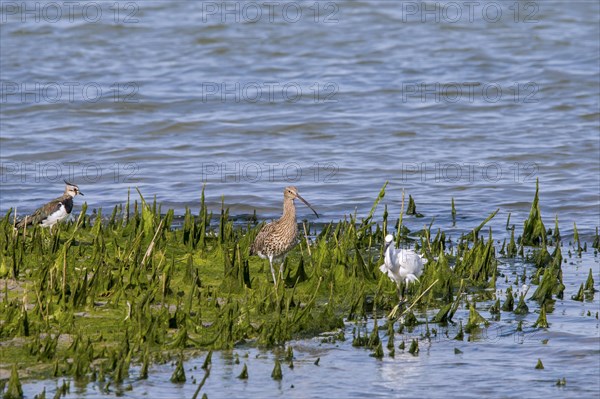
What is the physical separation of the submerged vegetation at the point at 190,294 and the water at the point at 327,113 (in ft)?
1.50

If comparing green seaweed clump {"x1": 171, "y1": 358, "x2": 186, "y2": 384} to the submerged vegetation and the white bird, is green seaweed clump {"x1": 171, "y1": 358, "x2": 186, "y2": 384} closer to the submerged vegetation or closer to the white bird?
the submerged vegetation

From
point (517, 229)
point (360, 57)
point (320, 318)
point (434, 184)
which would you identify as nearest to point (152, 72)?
point (360, 57)

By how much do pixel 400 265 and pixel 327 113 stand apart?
40.2ft

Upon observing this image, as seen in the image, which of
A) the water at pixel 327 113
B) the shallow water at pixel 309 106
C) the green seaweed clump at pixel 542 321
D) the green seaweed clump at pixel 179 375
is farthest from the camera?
the shallow water at pixel 309 106

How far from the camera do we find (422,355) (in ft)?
27.1

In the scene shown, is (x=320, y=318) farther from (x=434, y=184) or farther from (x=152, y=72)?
(x=152, y=72)

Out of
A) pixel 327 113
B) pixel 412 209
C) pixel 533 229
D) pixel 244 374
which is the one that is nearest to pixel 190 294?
pixel 244 374

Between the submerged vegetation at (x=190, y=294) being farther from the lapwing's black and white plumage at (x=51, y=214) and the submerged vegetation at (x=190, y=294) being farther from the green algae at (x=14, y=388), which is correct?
the lapwing's black and white plumage at (x=51, y=214)

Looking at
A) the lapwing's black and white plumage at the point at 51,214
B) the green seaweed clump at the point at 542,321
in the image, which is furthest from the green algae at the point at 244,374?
the lapwing's black and white plumage at the point at 51,214

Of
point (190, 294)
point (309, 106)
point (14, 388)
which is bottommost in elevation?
point (14, 388)

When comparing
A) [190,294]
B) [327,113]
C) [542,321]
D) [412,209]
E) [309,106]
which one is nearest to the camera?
[190,294]

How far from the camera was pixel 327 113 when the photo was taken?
21.3 m

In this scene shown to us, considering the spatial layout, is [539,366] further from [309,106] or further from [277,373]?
[309,106]

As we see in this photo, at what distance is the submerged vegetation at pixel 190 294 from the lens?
788 centimetres
